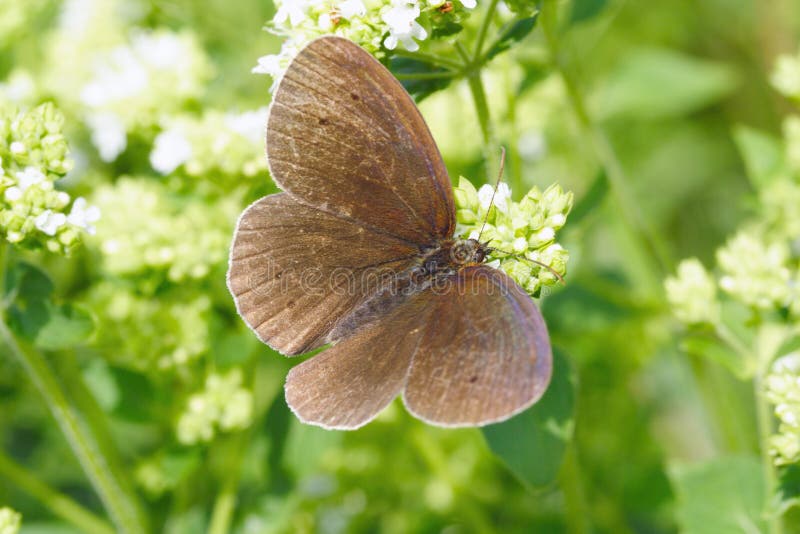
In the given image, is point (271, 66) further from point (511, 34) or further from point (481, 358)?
point (481, 358)

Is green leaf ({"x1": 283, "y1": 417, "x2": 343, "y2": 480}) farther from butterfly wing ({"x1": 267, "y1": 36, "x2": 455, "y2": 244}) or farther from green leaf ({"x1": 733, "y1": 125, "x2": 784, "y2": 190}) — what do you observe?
green leaf ({"x1": 733, "y1": 125, "x2": 784, "y2": 190})

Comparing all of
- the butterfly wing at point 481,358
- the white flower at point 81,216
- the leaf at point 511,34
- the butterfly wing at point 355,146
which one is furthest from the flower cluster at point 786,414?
the white flower at point 81,216

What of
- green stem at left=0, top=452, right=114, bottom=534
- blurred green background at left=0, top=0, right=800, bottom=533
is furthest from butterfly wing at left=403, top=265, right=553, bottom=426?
green stem at left=0, top=452, right=114, bottom=534

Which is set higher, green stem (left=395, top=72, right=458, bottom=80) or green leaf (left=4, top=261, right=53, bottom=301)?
green stem (left=395, top=72, right=458, bottom=80)

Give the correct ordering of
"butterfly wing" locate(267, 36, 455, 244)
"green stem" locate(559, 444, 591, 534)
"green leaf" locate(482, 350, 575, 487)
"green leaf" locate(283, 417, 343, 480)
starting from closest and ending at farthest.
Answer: "butterfly wing" locate(267, 36, 455, 244) → "green leaf" locate(482, 350, 575, 487) → "green stem" locate(559, 444, 591, 534) → "green leaf" locate(283, 417, 343, 480)

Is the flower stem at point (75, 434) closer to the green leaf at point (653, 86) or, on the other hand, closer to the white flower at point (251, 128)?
the white flower at point (251, 128)
